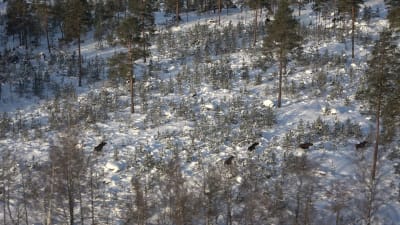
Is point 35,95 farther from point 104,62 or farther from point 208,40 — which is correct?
point 208,40

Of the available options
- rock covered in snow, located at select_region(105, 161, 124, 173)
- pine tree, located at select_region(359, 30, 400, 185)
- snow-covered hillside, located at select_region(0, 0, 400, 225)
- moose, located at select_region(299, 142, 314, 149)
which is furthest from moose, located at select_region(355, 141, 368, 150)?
rock covered in snow, located at select_region(105, 161, 124, 173)

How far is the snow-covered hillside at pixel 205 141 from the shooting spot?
836 inches

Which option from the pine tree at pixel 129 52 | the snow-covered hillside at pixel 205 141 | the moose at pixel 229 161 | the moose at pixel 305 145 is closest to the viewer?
the snow-covered hillside at pixel 205 141

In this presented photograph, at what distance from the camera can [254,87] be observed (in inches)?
1492

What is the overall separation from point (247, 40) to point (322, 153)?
87.3 ft

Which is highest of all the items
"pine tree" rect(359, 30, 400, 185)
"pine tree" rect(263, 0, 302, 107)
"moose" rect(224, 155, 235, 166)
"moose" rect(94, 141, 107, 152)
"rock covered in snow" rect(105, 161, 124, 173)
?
"pine tree" rect(263, 0, 302, 107)

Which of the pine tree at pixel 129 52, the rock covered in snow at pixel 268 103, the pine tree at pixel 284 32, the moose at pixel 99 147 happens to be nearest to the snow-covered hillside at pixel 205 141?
the rock covered in snow at pixel 268 103

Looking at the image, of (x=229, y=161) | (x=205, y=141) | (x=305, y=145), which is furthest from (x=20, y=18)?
(x=305, y=145)

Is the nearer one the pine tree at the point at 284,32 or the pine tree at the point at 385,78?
the pine tree at the point at 385,78

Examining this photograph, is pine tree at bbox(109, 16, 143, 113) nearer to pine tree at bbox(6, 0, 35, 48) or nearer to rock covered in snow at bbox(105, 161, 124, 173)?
rock covered in snow at bbox(105, 161, 124, 173)

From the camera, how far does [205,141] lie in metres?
28.5

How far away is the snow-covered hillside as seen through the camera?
21234 mm

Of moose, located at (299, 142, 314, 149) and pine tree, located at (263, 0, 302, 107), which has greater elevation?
pine tree, located at (263, 0, 302, 107)

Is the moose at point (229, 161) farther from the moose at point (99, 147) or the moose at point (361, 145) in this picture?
the moose at point (99, 147)
